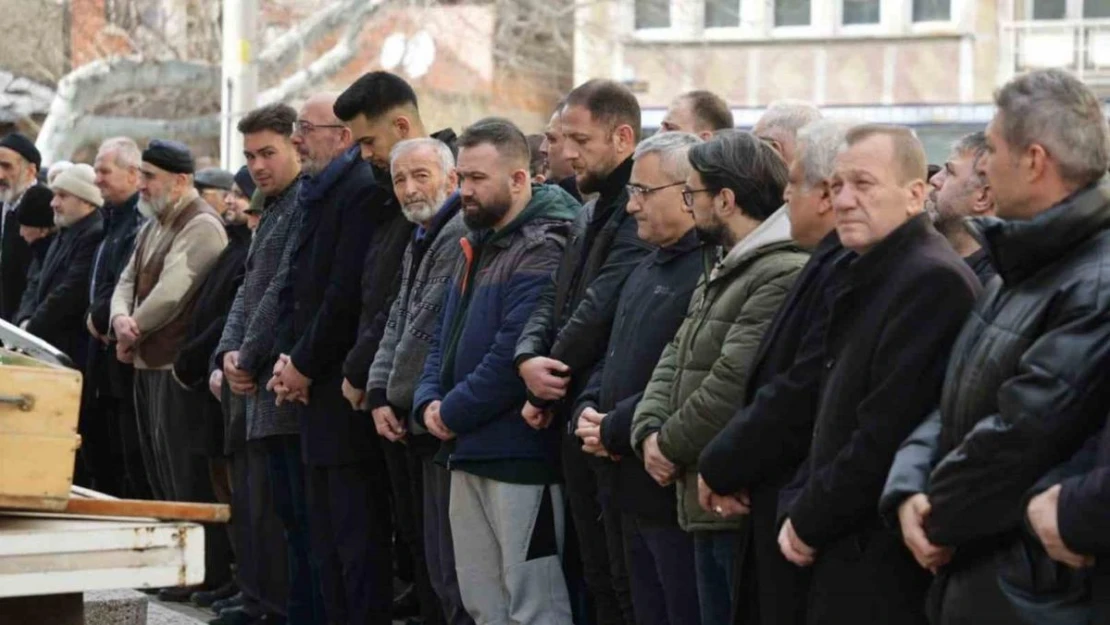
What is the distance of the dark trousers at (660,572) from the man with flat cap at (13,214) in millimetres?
8932

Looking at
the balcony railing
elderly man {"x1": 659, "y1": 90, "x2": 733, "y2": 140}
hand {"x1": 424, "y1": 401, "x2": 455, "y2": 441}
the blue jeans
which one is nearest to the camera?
the blue jeans

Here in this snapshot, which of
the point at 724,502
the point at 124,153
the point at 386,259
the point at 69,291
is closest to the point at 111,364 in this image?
the point at 69,291

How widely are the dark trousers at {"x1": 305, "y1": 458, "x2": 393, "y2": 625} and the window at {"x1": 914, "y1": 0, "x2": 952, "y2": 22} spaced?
2992cm

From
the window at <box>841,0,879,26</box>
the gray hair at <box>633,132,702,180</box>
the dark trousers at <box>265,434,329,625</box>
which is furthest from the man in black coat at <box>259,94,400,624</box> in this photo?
the window at <box>841,0,879,26</box>

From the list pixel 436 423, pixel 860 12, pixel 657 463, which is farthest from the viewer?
pixel 860 12

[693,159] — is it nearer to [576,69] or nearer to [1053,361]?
[1053,361]

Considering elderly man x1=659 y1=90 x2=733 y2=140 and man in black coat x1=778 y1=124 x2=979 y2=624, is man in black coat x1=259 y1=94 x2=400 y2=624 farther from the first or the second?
man in black coat x1=778 y1=124 x2=979 y2=624

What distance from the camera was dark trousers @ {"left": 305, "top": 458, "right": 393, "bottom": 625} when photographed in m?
9.20

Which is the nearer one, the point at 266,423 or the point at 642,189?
the point at 642,189

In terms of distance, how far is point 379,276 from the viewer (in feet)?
30.0

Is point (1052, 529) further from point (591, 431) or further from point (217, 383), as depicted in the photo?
point (217, 383)

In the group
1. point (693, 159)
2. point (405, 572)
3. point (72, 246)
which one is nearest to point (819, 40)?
point (72, 246)

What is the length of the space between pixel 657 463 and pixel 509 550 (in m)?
1.44

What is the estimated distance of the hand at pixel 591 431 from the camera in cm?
715
